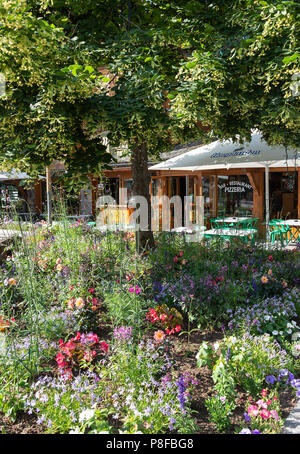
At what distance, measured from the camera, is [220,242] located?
639 cm

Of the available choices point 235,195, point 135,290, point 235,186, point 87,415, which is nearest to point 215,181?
point 235,186

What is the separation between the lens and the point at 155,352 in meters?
3.14

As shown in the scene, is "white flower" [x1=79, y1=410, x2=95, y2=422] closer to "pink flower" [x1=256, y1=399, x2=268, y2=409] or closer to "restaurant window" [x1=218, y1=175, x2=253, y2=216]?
"pink flower" [x1=256, y1=399, x2=268, y2=409]

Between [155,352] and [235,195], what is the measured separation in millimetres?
10697

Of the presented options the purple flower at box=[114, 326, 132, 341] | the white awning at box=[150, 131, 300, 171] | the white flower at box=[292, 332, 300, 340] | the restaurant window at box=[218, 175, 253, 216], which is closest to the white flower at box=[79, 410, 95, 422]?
the purple flower at box=[114, 326, 132, 341]

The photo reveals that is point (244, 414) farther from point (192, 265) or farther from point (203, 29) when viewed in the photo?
point (203, 29)

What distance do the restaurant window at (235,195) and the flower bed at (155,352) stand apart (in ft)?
25.8

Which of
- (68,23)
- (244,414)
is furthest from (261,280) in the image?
(68,23)

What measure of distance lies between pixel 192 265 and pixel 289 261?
57.2 inches

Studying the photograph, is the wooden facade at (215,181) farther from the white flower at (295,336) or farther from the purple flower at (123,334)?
the purple flower at (123,334)

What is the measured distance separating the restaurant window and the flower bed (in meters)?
7.87

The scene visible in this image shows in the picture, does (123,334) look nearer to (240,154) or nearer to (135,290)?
(135,290)
